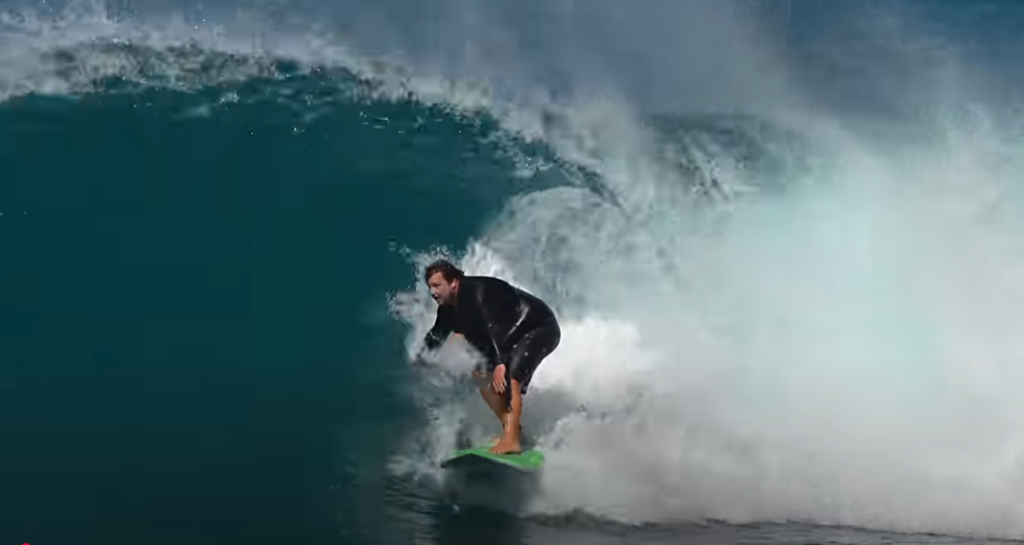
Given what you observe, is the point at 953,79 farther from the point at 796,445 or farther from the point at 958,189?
the point at 796,445

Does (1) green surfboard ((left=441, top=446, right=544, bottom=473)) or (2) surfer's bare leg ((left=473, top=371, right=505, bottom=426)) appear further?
(2) surfer's bare leg ((left=473, top=371, right=505, bottom=426))

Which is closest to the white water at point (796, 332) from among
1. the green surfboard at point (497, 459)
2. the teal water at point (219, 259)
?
the green surfboard at point (497, 459)

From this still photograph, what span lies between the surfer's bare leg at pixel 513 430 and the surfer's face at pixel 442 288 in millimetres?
602

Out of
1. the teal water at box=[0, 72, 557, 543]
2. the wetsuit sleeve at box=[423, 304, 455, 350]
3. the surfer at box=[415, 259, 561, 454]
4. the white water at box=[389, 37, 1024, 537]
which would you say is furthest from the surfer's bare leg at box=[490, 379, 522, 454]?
the teal water at box=[0, 72, 557, 543]

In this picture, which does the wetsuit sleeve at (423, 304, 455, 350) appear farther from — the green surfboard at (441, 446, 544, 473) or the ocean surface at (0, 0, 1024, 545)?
the green surfboard at (441, 446, 544, 473)

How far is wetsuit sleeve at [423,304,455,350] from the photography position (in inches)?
279

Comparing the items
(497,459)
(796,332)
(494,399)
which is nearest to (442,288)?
(494,399)

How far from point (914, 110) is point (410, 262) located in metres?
4.38

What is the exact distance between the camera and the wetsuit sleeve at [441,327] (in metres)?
7.08

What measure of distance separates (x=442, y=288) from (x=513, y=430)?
0.90 metres

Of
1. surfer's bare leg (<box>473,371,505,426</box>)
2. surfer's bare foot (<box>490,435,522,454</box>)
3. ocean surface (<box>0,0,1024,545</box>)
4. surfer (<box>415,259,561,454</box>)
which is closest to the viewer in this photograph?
surfer's bare foot (<box>490,435,522,454</box>)

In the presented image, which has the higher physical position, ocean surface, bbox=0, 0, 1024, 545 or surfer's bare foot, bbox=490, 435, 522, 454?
ocean surface, bbox=0, 0, 1024, 545

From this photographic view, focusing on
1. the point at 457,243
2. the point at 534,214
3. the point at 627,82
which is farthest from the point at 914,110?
the point at 457,243

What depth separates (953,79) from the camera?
34.0 ft
